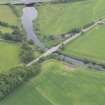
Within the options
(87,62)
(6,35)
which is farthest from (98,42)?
(6,35)

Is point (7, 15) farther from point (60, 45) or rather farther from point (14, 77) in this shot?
→ point (14, 77)

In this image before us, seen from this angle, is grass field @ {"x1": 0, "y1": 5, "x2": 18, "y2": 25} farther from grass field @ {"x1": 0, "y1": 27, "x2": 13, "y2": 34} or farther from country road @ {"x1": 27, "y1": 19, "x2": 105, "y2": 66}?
country road @ {"x1": 27, "y1": 19, "x2": 105, "y2": 66}

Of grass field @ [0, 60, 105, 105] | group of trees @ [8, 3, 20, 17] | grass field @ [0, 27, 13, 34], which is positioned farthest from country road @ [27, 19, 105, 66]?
group of trees @ [8, 3, 20, 17]

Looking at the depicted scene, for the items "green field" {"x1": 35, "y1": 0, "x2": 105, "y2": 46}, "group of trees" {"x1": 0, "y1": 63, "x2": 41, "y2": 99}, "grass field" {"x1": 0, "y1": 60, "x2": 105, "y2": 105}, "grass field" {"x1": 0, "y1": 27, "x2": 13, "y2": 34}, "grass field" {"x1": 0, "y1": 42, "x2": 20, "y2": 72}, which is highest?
"green field" {"x1": 35, "y1": 0, "x2": 105, "y2": 46}

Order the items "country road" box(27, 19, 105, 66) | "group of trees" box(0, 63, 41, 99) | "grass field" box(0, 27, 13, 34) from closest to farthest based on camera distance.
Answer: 1. "group of trees" box(0, 63, 41, 99)
2. "country road" box(27, 19, 105, 66)
3. "grass field" box(0, 27, 13, 34)

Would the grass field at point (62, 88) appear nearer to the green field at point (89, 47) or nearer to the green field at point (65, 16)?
the green field at point (89, 47)

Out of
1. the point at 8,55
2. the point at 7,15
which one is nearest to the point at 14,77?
the point at 8,55

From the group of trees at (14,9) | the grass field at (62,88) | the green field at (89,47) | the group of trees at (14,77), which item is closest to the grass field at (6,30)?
A: the group of trees at (14,9)
